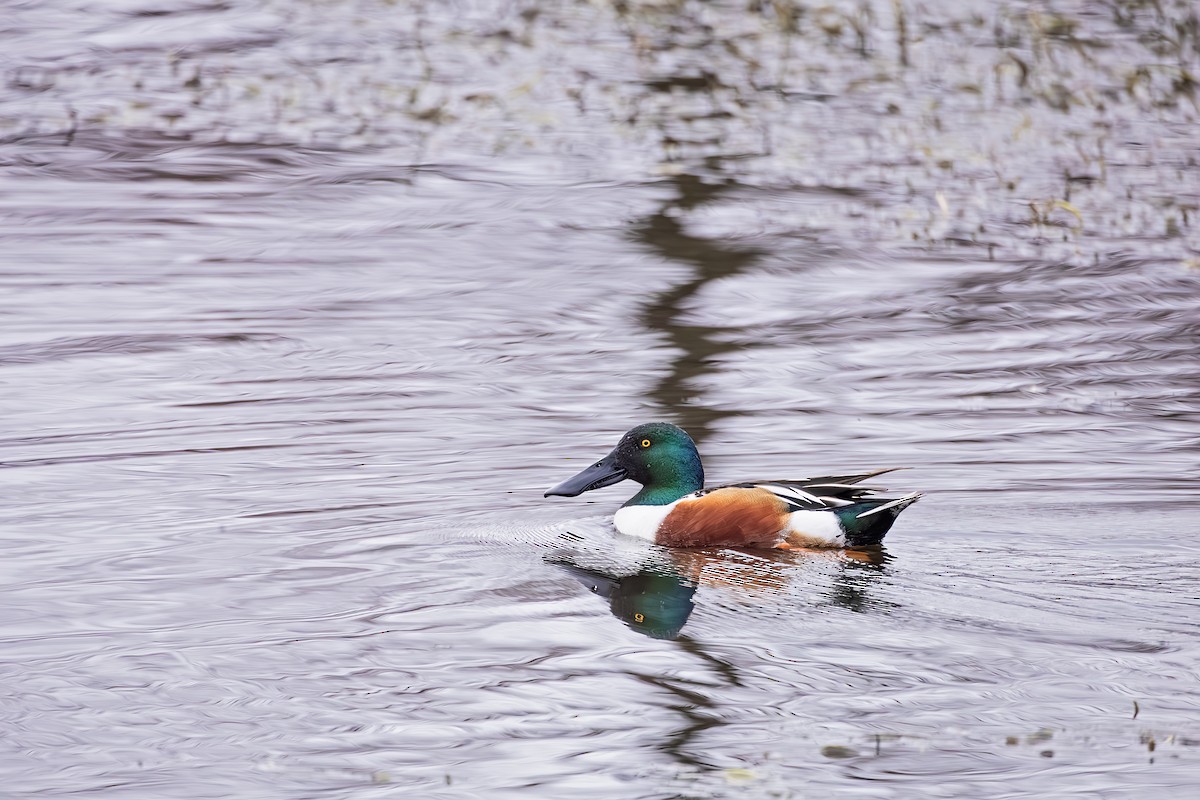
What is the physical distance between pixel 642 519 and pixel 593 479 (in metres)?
0.31

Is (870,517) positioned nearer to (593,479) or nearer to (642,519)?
(642,519)

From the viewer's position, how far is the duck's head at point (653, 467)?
8141 mm

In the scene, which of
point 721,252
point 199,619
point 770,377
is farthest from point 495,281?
point 199,619

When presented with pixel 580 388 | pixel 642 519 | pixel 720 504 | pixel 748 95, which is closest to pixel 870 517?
pixel 720 504

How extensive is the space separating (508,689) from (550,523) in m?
2.33

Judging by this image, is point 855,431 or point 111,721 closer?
point 111,721

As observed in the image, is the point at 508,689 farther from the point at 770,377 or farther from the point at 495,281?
the point at 495,281

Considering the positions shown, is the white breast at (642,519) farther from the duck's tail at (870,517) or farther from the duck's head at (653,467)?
the duck's tail at (870,517)

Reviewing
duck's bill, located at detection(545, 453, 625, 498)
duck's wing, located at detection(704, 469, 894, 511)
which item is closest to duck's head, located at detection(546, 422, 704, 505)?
duck's bill, located at detection(545, 453, 625, 498)

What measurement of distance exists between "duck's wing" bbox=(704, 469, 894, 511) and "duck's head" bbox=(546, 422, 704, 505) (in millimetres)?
552

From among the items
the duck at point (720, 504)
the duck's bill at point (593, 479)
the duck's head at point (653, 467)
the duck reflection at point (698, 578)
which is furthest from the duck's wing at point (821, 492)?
the duck's bill at point (593, 479)

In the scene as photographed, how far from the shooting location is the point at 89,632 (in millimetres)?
6395

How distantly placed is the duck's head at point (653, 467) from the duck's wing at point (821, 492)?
55 cm

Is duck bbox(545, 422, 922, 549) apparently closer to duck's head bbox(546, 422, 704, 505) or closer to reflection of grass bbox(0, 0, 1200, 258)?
duck's head bbox(546, 422, 704, 505)
